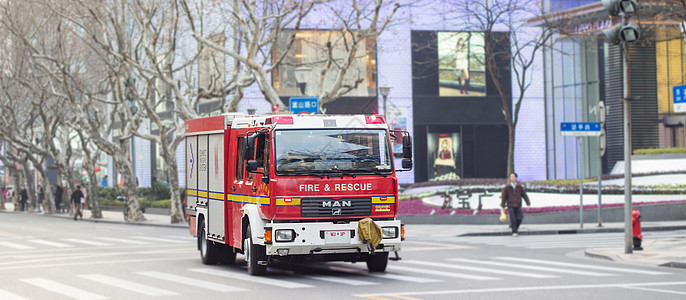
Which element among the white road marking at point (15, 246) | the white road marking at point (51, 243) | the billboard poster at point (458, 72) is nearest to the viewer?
the white road marking at point (15, 246)

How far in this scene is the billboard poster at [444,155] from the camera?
5512 centimetres

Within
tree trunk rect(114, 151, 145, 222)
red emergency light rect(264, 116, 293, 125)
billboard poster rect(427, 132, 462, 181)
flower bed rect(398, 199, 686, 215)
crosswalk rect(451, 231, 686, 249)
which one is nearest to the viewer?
red emergency light rect(264, 116, 293, 125)

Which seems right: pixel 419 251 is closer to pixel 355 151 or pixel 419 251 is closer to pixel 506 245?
pixel 506 245

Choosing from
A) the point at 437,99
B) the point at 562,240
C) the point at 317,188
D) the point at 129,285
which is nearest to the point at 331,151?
the point at 317,188

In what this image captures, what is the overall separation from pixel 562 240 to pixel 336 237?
11505 mm

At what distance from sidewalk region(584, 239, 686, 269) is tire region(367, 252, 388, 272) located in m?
5.05

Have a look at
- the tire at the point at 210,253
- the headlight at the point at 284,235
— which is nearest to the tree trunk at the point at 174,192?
the tire at the point at 210,253

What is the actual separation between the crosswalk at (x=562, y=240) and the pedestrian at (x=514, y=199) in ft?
1.57

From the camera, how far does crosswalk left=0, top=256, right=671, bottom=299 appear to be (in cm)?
1455

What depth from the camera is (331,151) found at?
51.9 ft

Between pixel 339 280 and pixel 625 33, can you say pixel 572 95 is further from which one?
pixel 339 280

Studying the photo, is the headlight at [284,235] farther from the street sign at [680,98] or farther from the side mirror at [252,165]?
the street sign at [680,98]

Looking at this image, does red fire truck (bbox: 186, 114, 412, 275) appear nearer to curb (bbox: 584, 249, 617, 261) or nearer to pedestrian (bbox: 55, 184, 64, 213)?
curb (bbox: 584, 249, 617, 261)

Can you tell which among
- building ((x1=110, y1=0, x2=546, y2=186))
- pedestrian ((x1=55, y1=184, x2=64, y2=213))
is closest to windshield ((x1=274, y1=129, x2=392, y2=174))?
building ((x1=110, y1=0, x2=546, y2=186))
